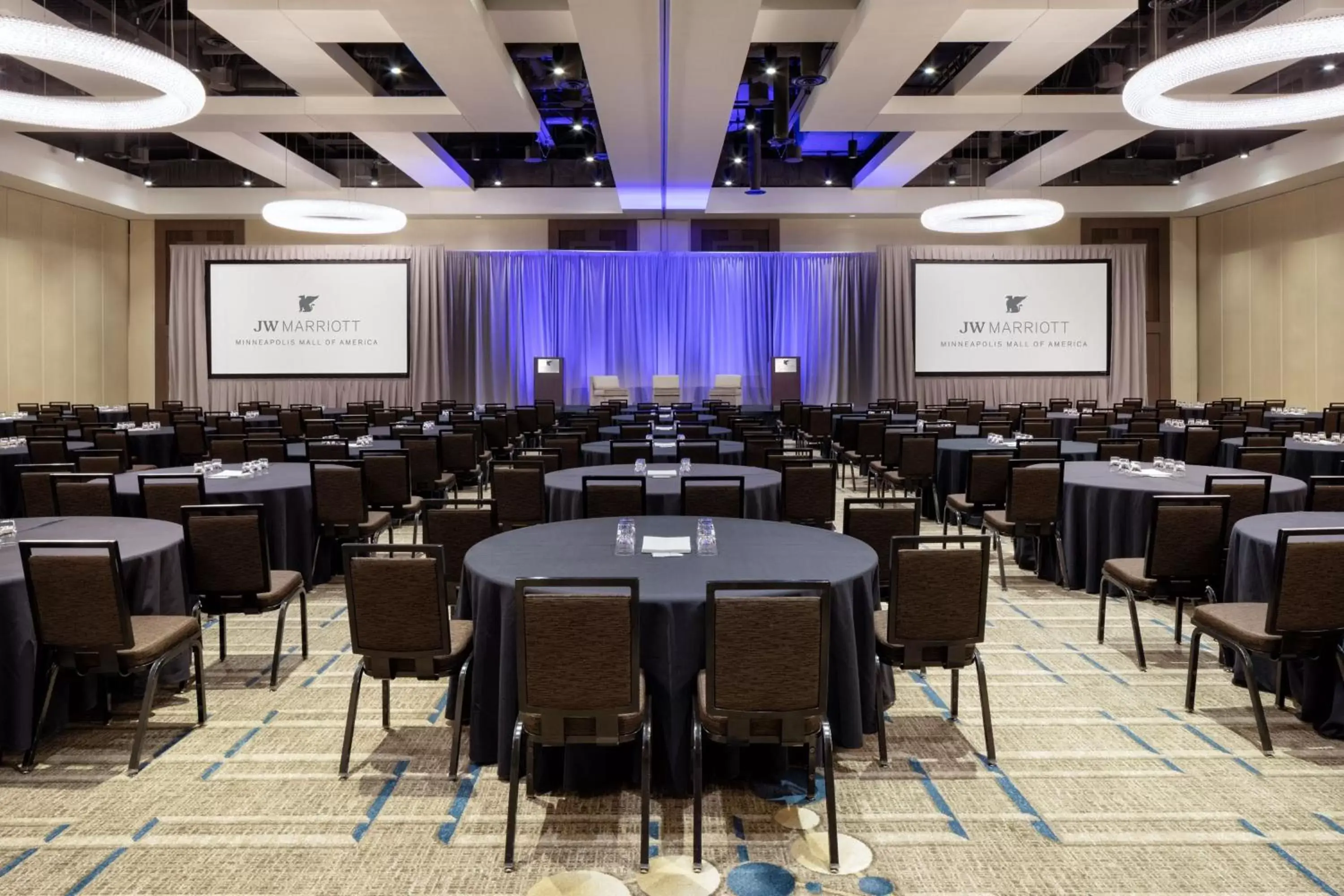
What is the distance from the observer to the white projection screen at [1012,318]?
19.7 metres

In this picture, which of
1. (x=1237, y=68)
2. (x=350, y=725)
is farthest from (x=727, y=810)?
(x=1237, y=68)

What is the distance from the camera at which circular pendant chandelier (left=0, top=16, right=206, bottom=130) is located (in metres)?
6.30

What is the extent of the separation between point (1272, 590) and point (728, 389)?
15.7 meters

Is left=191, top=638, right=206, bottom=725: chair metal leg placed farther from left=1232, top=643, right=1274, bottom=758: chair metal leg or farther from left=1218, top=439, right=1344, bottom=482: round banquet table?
left=1218, top=439, right=1344, bottom=482: round banquet table

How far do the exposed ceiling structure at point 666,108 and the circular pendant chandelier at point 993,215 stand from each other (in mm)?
1048

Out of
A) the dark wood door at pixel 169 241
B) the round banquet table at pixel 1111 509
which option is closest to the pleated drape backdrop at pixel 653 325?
the dark wood door at pixel 169 241

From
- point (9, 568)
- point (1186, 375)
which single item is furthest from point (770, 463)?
point (1186, 375)

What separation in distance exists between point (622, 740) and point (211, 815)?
1614mm

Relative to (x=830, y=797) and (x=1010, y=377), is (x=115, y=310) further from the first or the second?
(x=830, y=797)

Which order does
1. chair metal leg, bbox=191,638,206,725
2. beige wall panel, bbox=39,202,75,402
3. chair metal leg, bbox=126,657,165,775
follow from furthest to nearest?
beige wall panel, bbox=39,202,75,402
chair metal leg, bbox=191,638,206,725
chair metal leg, bbox=126,657,165,775

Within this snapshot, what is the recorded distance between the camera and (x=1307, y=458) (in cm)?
922

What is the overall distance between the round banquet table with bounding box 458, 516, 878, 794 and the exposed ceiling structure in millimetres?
6125

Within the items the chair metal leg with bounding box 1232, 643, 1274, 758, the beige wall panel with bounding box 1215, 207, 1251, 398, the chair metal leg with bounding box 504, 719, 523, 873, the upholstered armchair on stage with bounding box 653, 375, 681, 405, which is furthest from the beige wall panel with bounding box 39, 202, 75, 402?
the beige wall panel with bounding box 1215, 207, 1251, 398

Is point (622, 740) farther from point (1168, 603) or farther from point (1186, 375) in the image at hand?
point (1186, 375)
